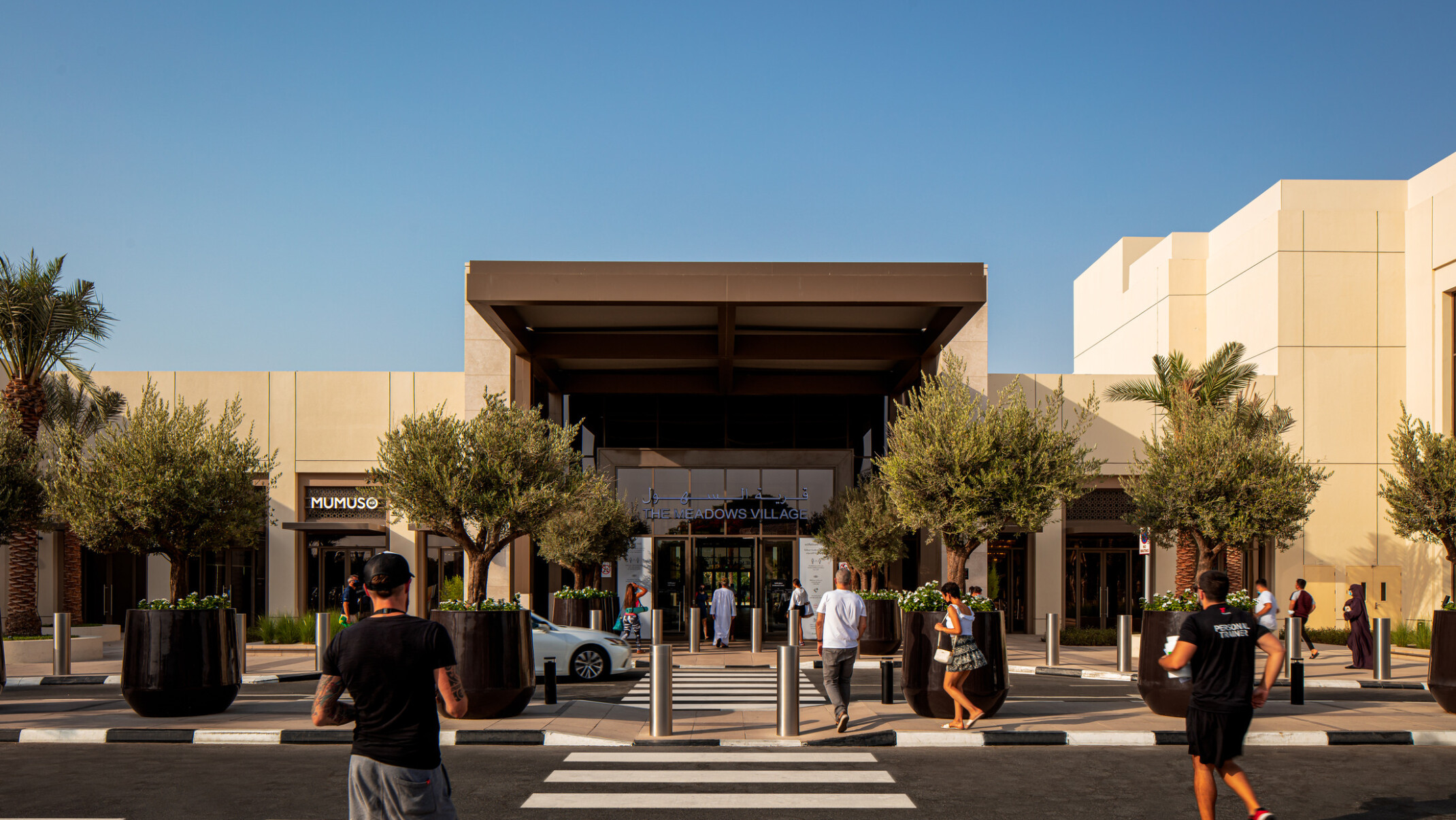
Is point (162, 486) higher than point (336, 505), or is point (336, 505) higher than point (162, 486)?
point (162, 486)

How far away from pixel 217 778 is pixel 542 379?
2059 cm

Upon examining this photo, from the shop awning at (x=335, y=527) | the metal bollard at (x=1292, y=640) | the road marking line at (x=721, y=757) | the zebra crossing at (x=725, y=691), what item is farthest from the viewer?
the shop awning at (x=335, y=527)

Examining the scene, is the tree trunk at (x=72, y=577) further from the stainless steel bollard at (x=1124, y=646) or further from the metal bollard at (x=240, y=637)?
the stainless steel bollard at (x=1124, y=646)

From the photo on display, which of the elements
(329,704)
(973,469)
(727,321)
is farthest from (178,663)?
(727,321)

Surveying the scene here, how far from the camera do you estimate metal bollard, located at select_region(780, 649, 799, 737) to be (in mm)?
11320

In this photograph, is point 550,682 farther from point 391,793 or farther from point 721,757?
point 391,793

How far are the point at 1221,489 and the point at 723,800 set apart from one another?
17519 millimetres

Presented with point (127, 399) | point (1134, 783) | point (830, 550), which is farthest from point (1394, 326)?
point (127, 399)

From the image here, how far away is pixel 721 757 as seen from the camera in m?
10.4

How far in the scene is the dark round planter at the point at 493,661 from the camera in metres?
12.5

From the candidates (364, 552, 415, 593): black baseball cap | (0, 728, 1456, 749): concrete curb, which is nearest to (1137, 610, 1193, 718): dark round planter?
(0, 728, 1456, 749): concrete curb

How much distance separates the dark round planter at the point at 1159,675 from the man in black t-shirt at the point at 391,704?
9.86 metres

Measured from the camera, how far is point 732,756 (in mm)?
10500

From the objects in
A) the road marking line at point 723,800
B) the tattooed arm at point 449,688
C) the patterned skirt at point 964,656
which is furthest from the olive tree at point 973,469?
the tattooed arm at point 449,688
